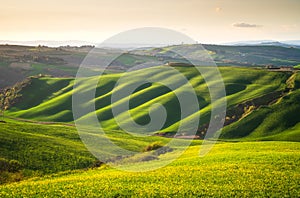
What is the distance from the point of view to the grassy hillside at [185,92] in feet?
301

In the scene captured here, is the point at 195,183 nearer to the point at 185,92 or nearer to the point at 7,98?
the point at 185,92

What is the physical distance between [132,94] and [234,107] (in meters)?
47.2

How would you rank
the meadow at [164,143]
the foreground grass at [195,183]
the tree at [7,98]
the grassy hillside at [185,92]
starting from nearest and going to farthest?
1. the foreground grass at [195,183]
2. the meadow at [164,143]
3. the grassy hillside at [185,92]
4. the tree at [7,98]

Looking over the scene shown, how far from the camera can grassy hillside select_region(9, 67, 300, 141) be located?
9188 cm

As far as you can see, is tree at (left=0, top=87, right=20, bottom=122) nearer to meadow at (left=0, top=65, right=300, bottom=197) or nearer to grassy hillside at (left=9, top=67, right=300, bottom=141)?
meadow at (left=0, top=65, right=300, bottom=197)

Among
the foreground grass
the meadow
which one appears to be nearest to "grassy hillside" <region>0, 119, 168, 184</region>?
the meadow

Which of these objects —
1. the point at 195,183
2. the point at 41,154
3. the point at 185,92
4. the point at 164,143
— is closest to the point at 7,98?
the point at 185,92

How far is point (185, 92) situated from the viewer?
123 metres

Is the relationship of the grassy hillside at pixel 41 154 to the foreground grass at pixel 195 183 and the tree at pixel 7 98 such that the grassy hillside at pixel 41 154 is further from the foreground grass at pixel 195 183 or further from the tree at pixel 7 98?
the tree at pixel 7 98

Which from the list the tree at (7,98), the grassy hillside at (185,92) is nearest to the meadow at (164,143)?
the grassy hillside at (185,92)

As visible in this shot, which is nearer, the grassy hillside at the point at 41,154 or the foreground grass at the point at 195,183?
the foreground grass at the point at 195,183

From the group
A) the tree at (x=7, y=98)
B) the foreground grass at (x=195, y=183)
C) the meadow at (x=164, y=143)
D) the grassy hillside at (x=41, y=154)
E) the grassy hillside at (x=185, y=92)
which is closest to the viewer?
the foreground grass at (x=195, y=183)

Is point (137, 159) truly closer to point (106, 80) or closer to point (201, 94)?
point (201, 94)

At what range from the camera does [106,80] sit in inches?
6284
